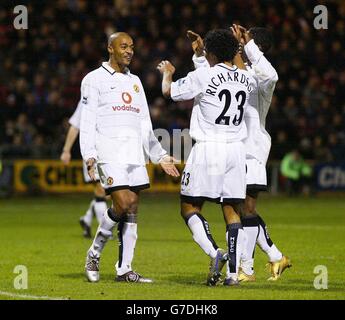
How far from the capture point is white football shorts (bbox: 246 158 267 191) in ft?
33.3

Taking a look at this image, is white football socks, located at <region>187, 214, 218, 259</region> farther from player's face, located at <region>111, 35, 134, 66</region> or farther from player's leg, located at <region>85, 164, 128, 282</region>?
player's face, located at <region>111, 35, 134, 66</region>

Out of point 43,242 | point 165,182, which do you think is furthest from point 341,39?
point 43,242

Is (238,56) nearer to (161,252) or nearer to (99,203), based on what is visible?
(161,252)

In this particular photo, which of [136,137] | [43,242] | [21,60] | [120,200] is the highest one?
[21,60]

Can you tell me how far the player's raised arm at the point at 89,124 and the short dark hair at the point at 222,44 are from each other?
4.14 ft

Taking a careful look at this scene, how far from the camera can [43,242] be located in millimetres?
15008

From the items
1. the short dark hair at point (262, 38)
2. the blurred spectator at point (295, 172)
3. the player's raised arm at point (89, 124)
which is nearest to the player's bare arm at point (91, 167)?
the player's raised arm at point (89, 124)

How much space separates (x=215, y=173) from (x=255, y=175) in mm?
857

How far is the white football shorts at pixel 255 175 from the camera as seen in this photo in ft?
33.3
